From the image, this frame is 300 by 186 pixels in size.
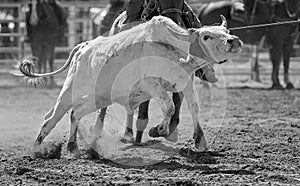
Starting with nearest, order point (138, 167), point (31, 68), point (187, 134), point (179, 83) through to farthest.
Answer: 1. point (138, 167)
2. point (179, 83)
3. point (31, 68)
4. point (187, 134)

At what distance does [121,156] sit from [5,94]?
7.93m

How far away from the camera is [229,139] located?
26.3ft

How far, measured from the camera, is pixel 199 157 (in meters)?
6.71

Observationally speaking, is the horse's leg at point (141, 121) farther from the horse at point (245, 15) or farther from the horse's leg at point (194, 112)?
the horse at point (245, 15)

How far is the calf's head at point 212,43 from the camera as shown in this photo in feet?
20.6

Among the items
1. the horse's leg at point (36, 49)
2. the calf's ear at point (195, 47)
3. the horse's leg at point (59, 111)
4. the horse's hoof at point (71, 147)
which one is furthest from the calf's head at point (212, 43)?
the horse's leg at point (36, 49)

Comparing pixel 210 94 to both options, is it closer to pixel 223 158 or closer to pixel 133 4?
pixel 133 4

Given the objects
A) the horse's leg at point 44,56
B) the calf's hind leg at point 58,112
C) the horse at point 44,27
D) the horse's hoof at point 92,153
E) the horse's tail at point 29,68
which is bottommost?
the horse's leg at point 44,56

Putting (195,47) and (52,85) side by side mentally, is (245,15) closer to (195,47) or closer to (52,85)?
(52,85)

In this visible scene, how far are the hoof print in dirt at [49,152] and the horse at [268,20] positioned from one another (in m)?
9.05

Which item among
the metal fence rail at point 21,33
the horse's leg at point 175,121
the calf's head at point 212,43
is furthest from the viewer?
the metal fence rail at point 21,33

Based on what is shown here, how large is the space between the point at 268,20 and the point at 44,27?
5.16 meters

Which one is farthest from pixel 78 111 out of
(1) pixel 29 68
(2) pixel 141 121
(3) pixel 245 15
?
(3) pixel 245 15

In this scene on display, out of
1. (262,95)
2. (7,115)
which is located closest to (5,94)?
(7,115)
